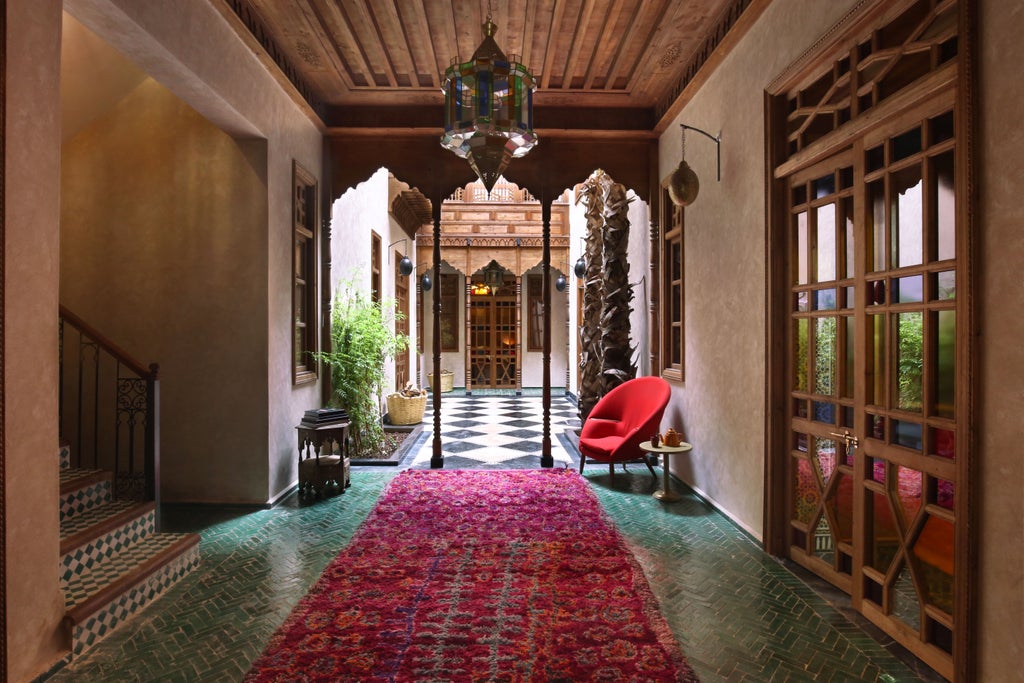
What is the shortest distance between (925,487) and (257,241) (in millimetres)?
4749

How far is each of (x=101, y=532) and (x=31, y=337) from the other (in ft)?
4.63

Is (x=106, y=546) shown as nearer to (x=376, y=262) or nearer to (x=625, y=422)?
(x=625, y=422)

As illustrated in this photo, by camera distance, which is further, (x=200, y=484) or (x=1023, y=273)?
(x=200, y=484)

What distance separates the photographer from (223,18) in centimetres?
434

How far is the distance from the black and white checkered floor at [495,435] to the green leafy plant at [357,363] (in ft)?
2.01

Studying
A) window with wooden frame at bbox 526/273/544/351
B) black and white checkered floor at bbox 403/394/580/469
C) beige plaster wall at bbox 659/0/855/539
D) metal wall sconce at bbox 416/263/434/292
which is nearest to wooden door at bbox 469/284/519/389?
window with wooden frame at bbox 526/273/544/351

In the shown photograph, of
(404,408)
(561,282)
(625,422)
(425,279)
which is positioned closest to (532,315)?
(561,282)

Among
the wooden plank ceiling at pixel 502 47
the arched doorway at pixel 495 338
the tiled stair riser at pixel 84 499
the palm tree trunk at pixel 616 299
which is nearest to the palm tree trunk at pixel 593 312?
the palm tree trunk at pixel 616 299

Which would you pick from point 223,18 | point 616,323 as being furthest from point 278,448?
point 616,323

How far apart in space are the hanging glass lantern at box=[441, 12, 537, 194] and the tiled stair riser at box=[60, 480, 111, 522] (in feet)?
10.00

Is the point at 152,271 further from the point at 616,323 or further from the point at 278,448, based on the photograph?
the point at 616,323

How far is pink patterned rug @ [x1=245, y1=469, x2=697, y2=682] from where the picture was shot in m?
2.67

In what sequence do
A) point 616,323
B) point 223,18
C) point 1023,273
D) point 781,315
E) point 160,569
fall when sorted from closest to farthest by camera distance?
point 1023,273, point 160,569, point 781,315, point 223,18, point 616,323

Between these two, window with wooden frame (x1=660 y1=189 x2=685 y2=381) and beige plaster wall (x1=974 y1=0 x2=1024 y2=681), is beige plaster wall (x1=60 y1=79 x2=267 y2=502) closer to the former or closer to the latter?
window with wooden frame (x1=660 y1=189 x2=685 y2=381)
